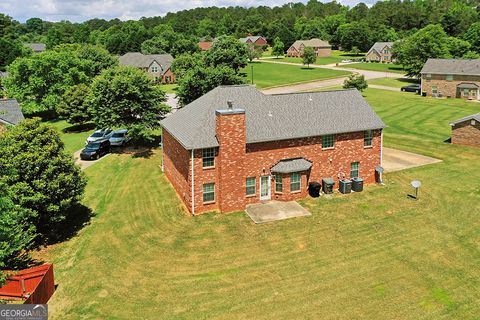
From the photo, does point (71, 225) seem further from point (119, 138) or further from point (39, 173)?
point (119, 138)

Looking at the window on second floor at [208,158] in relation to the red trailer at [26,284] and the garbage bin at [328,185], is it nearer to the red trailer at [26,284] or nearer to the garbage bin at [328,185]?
the garbage bin at [328,185]

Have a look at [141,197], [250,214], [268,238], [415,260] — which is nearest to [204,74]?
[141,197]

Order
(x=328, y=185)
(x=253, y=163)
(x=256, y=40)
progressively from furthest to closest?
(x=256, y=40)
(x=328, y=185)
(x=253, y=163)

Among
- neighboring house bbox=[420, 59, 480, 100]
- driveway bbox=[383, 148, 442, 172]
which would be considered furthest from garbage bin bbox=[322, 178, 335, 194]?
neighboring house bbox=[420, 59, 480, 100]

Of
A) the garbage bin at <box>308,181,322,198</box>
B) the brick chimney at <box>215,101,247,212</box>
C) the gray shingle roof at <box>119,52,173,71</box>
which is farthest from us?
the gray shingle roof at <box>119,52,173,71</box>

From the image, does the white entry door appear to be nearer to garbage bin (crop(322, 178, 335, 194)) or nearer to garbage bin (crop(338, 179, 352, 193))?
Result: garbage bin (crop(322, 178, 335, 194))

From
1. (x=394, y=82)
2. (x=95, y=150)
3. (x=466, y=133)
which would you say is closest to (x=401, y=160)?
(x=466, y=133)

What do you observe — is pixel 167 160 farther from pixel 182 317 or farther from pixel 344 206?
pixel 182 317
